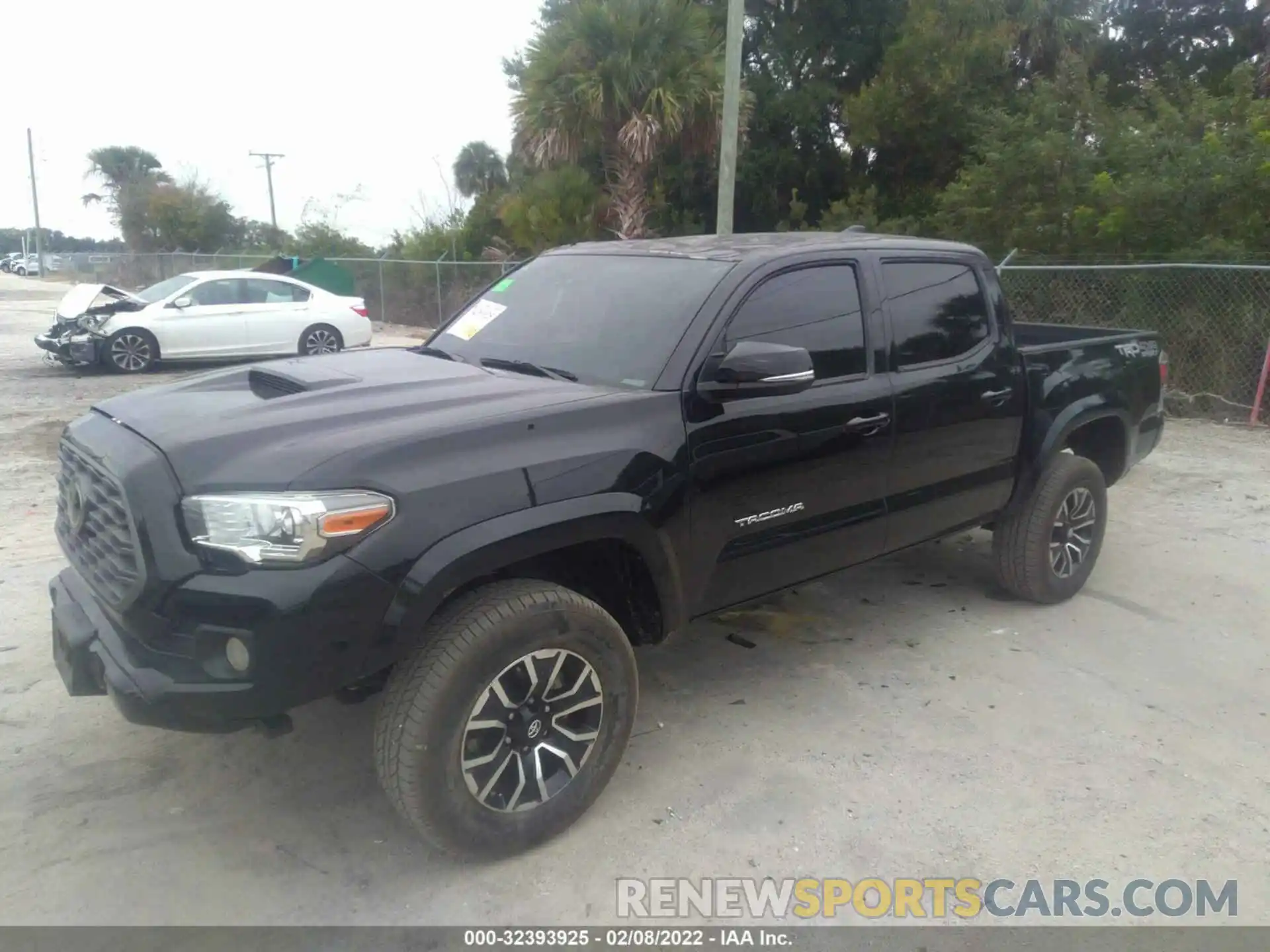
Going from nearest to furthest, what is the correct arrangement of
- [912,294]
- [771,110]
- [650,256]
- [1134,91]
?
[650,256]
[912,294]
[1134,91]
[771,110]

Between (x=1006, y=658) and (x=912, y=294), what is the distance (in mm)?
1725

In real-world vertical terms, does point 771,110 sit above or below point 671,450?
above

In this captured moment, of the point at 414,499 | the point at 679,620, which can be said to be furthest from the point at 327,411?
the point at 679,620

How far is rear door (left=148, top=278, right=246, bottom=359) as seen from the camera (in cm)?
1374

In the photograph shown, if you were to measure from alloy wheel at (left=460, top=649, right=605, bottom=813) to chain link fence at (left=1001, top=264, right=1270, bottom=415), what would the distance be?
792 centimetres

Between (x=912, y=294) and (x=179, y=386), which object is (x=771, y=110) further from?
(x=179, y=386)

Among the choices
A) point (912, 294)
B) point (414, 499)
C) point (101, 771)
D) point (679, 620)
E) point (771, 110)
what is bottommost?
point (101, 771)

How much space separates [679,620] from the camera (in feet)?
11.4

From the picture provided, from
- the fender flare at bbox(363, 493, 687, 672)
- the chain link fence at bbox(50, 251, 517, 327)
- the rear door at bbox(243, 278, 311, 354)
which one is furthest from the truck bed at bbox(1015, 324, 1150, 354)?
the rear door at bbox(243, 278, 311, 354)

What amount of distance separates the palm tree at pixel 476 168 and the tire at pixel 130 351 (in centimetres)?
2655

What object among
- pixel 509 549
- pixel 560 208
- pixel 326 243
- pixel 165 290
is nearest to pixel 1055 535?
pixel 509 549

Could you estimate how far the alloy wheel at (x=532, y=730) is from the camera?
9.75 ft

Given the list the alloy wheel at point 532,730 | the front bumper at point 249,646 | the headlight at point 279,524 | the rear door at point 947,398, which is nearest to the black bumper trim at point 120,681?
the front bumper at point 249,646

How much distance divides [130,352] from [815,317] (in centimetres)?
1220
